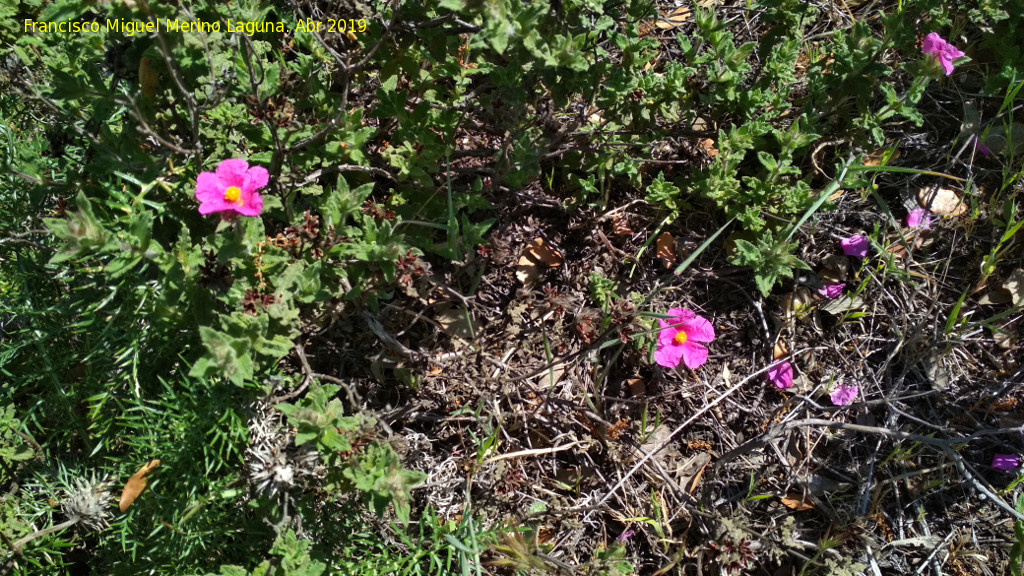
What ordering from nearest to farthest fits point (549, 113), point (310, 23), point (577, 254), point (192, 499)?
point (192, 499) < point (310, 23) < point (549, 113) < point (577, 254)

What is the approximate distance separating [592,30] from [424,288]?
1093 mm

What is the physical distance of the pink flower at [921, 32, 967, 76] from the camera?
8.38ft

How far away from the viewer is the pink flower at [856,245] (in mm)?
2828

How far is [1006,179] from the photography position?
2.84 meters

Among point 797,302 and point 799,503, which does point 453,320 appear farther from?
point 799,503

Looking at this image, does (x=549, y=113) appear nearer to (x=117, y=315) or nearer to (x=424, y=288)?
(x=424, y=288)

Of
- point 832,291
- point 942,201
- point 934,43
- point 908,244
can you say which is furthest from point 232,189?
point 942,201

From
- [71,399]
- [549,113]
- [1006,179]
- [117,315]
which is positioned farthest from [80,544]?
[1006,179]

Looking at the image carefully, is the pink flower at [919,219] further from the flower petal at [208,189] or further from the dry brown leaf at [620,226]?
the flower petal at [208,189]

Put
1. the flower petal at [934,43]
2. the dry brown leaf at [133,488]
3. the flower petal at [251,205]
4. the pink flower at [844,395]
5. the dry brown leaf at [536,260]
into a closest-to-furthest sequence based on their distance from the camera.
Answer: the flower petal at [251,205], the dry brown leaf at [133,488], the flower petal at [934,43], the pink flower at [844,395], the dry brown leaf at [536,260]

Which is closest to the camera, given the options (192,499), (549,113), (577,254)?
(192,499)

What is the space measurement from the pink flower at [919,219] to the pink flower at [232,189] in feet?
7.88

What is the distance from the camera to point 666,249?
114 inches

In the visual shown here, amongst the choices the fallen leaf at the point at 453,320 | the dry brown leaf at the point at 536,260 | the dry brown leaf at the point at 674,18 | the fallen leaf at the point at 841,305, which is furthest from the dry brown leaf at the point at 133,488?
the dry brown leaf at the point at 674,18
